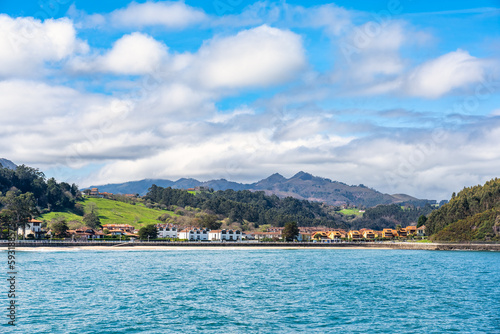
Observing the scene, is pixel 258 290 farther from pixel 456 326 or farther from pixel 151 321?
pixel 456 326

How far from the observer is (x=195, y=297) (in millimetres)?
41656

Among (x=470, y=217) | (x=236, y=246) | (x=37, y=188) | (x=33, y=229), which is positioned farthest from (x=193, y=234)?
(x=470, y=217)

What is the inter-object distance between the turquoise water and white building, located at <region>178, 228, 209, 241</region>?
108 metres

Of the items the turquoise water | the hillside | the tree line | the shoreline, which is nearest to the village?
the shoreline

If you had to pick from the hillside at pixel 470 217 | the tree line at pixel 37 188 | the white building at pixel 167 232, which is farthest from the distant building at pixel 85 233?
the hillside at pixel 470 217

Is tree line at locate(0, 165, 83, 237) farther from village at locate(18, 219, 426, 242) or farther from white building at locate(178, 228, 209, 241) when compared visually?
white building at locate(178, 228, 209, 241)

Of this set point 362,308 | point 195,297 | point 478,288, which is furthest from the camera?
point 478,288

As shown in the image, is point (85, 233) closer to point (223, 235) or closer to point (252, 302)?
point (223, 235)

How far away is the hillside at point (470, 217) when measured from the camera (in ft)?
442

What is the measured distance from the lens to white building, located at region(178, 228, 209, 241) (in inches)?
6698

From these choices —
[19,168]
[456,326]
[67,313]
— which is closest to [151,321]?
[67,313]

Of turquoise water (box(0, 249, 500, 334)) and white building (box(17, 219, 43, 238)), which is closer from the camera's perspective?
turquoise water (box(0, 249, 500, 334))

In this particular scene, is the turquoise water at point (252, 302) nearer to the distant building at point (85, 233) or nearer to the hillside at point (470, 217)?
the hillside at point (470, 217)

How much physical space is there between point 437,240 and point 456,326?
120 meters
